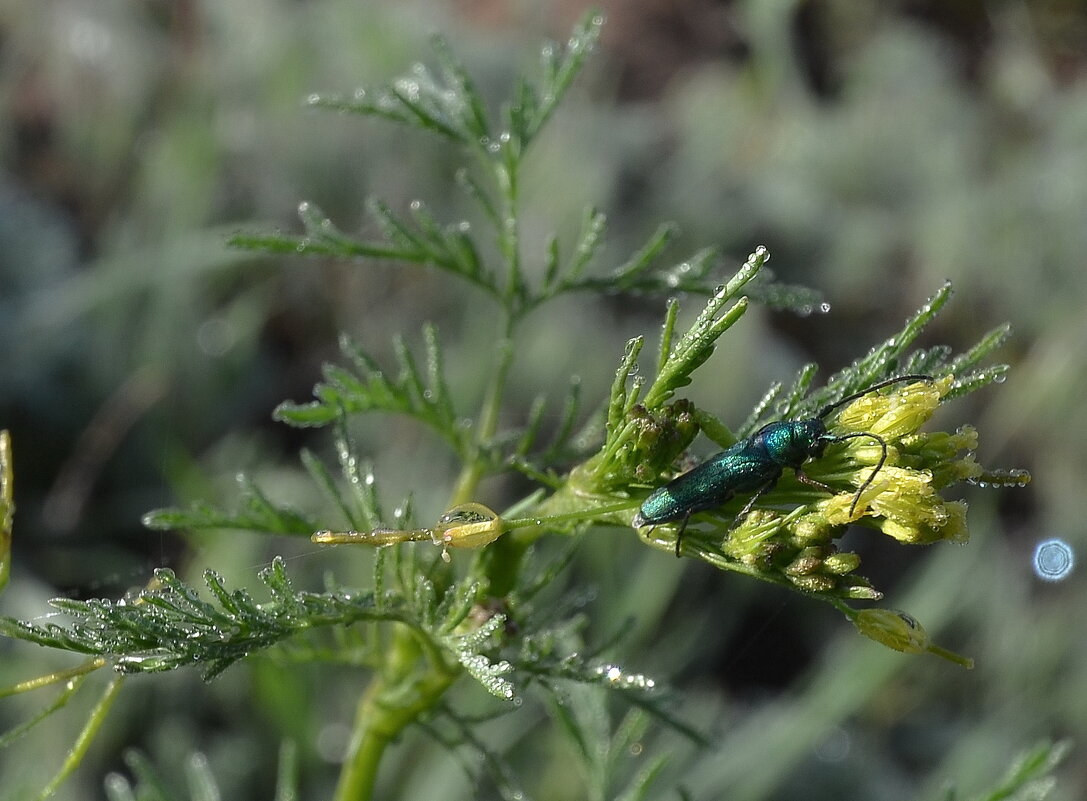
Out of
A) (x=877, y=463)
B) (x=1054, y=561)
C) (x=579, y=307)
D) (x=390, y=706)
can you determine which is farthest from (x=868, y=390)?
(x=579, y=307)

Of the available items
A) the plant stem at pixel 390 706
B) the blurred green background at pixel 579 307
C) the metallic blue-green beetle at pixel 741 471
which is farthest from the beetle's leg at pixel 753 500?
the blurred green background at pixel 579 307

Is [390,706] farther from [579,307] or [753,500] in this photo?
[579,307]

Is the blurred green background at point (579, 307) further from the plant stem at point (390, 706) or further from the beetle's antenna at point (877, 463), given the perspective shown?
the beetle's antenna at point (877, 463)

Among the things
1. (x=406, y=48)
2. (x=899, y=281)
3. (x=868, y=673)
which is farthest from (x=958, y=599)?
(x=406, y=48)

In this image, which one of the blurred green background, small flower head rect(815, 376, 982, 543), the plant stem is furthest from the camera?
the blurred green background

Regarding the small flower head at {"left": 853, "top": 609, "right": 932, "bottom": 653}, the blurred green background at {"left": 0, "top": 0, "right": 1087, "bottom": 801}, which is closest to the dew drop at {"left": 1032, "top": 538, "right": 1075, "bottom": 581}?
the small flower head at {"left": 853, "top": 609, "right": 932, "bottom": 653}

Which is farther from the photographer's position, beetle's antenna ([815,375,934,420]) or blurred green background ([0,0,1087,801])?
blurred green background ([0,0,1087,801])

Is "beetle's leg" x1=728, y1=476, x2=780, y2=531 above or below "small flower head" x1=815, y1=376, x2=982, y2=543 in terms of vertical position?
below

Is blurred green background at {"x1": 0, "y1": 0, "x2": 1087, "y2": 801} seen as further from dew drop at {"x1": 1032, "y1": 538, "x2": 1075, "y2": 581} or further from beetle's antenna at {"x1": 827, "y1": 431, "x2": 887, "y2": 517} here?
beetle's antenna at {"x1": 827, "y1": 431, "x2": 887, "y2": 517}
